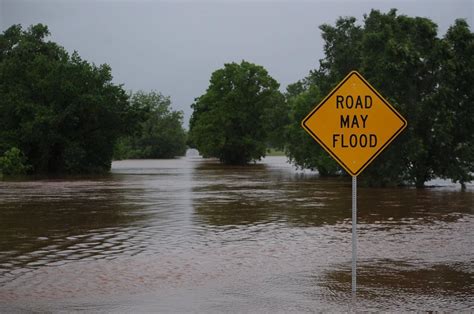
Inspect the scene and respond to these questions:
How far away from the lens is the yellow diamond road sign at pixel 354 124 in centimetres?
742

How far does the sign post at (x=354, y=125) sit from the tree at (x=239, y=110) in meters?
66.2

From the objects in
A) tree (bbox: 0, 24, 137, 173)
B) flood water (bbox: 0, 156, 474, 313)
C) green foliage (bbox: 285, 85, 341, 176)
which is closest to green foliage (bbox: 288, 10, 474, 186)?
green foliage (bbox: 285, 85, 341, 176)

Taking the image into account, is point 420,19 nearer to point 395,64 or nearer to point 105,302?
point 395,64

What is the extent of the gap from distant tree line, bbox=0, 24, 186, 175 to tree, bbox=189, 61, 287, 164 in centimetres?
2198

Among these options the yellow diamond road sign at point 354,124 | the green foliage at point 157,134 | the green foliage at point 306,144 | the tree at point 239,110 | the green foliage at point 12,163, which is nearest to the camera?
the yellow diamond road sign at point 354,124

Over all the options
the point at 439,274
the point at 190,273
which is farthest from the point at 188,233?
the point at 439,274

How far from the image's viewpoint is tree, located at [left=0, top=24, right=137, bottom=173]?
48.2 meters

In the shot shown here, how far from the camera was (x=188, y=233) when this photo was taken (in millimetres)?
13391

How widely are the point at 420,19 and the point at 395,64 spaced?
11.4 feet

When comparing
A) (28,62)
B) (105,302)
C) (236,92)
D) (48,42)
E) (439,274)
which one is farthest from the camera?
(236,92)

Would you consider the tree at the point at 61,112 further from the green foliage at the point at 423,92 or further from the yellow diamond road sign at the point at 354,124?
the yellow diamond road sign at the point at 354,124

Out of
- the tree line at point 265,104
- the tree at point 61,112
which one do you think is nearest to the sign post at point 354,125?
the tree line at point 265,104

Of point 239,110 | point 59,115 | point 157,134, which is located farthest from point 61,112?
point 157,134

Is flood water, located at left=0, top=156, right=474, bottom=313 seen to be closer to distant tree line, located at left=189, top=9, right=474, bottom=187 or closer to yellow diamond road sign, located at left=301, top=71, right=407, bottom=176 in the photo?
yellow diamond road sign, located at left=301, top=71, right=407, bottom=176
